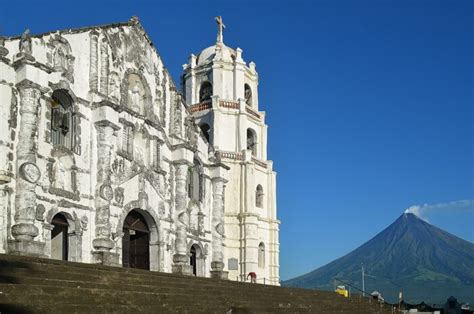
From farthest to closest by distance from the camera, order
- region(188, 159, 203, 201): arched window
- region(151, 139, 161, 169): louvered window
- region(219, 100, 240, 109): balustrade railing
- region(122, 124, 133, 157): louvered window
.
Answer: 1. region(219, 100, 240, 109): balustrade railing
2. region(188, 159, 203, 201): arched window
3. region(151, 139, 161, 169): louvered window
4. region(122, 124, 133, 157): louvered window

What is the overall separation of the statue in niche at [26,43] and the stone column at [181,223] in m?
9.77

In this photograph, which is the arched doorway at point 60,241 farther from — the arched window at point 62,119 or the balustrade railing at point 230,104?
the balustrade railing at point 230,104

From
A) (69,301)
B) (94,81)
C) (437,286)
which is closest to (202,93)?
(94,81)

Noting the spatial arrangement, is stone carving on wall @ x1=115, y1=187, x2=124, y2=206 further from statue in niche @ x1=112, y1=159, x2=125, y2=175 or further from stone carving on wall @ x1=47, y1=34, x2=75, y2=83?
stone carving on wall @ x1=47, y1=34, x2=75, y2=83

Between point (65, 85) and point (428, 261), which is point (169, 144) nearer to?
point (65, 85)

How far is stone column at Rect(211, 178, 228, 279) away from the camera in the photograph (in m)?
32.7

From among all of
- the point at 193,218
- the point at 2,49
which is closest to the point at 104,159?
the point at 2,49

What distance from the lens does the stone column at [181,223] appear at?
29375 mm

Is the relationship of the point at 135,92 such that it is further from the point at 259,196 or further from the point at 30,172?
the point at 259,196

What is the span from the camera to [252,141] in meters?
43.4

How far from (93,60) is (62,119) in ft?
9.61

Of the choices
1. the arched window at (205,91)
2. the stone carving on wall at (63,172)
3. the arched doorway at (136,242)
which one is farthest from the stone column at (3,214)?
the arched window at (205,91)

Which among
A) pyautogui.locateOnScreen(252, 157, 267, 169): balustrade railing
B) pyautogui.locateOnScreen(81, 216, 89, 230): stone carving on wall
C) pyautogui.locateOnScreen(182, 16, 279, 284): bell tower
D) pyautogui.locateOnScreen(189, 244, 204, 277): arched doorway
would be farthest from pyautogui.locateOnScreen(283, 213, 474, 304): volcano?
pyautogui.locateOnScreen(81, 216, 89, 230): stone carving on wall

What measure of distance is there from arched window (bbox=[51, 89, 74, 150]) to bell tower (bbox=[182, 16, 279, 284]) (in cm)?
1573
